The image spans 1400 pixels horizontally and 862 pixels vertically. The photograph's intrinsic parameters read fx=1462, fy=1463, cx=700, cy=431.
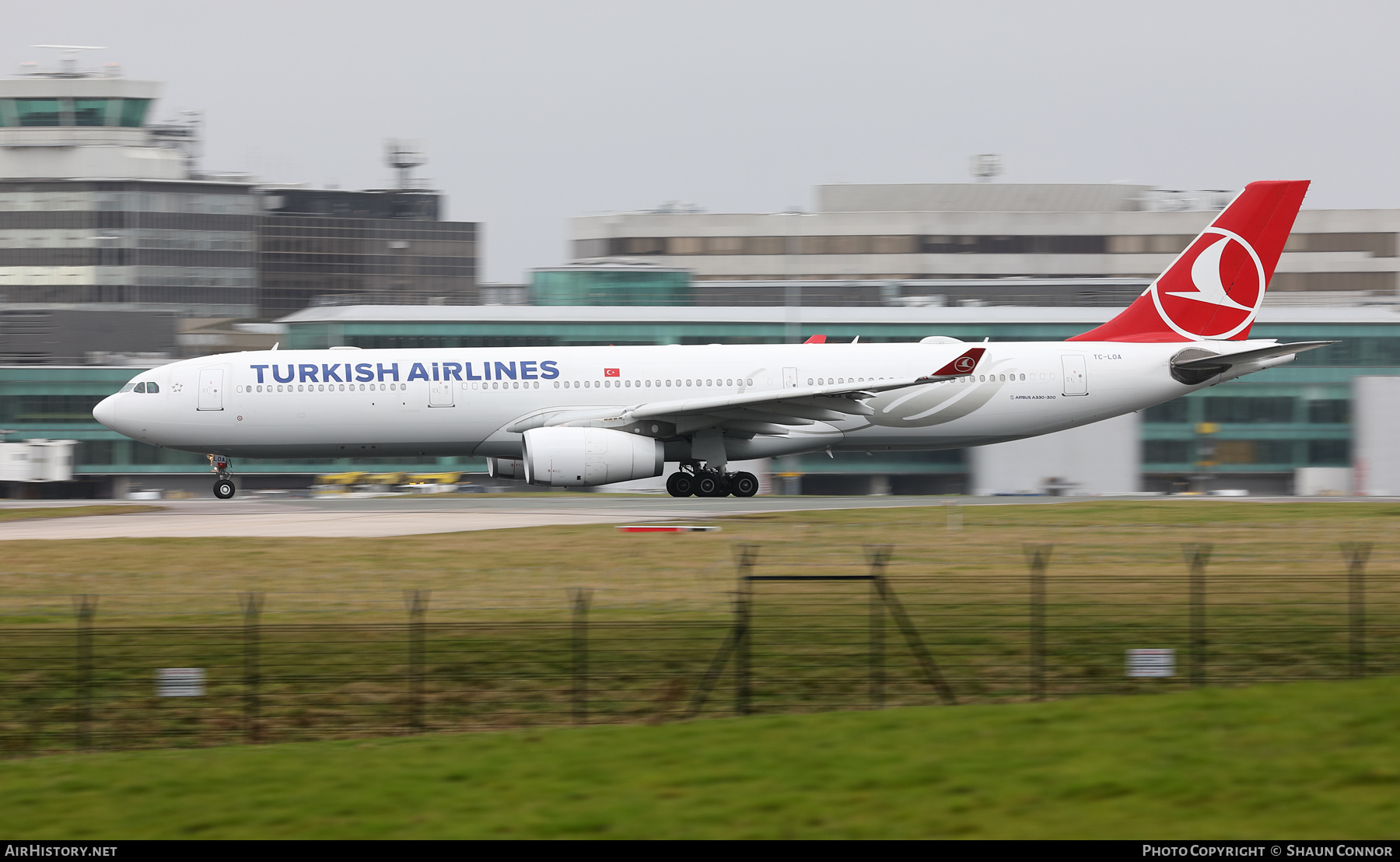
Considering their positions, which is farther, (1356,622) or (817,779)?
(1356,622)

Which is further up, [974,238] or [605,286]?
[974,238]

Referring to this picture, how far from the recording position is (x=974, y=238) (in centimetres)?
11112

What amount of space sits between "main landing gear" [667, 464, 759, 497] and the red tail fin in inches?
376

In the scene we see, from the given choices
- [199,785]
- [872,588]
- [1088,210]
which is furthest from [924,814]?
[1088,210]

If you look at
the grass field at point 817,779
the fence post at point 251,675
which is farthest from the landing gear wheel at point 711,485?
the grass field at point 817,779

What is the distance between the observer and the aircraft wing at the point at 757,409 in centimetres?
3294

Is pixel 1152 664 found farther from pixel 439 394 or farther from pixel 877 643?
pixel 439 394

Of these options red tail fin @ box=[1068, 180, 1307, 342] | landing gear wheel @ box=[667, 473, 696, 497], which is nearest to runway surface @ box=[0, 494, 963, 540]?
landing gear wheel @ box=[667, 473, 696, 497]

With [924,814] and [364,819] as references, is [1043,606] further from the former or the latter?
[364,819]

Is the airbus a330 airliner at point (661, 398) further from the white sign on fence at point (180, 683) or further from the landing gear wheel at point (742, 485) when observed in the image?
the white sign on fence at point (180, 683)

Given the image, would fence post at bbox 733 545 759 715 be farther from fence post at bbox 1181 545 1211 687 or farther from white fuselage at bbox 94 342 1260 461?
white fuselage at bbox 94 342 1260 461

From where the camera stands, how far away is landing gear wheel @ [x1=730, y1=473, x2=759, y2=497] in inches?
1384

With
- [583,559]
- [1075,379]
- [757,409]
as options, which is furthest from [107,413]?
[1075,379]

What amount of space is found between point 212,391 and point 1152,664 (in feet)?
88.1
